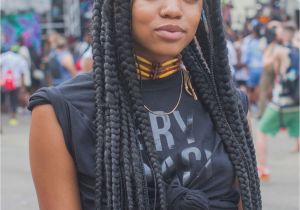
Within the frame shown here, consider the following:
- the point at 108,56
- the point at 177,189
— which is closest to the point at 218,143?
the point at 177,189

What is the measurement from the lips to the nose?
0.10ft

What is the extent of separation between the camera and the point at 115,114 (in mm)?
1933

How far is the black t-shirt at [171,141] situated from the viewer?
1.92 m

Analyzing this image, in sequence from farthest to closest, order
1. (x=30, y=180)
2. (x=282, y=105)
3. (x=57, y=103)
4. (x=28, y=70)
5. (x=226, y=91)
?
(x=28, y=70) < (x=282, y=105) < (x=30, y=180) < (x=226, y=91) < (x=57, y=103)

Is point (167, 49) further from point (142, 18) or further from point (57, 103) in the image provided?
point (57, 103)

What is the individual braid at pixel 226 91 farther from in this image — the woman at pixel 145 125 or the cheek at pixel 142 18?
the cheek at pixel 142 18

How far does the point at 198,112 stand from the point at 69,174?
450mm

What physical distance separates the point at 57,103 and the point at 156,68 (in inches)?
13.4

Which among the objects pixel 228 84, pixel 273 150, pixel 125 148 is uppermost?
pixel 228 84

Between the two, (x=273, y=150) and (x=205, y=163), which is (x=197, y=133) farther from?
(x=273, y=150)

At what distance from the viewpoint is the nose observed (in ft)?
6.46

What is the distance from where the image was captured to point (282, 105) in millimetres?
8227

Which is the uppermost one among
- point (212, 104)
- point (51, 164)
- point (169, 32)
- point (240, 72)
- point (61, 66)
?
point (169, 32)

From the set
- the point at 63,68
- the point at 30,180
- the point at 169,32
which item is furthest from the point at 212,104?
the point at 63,68
